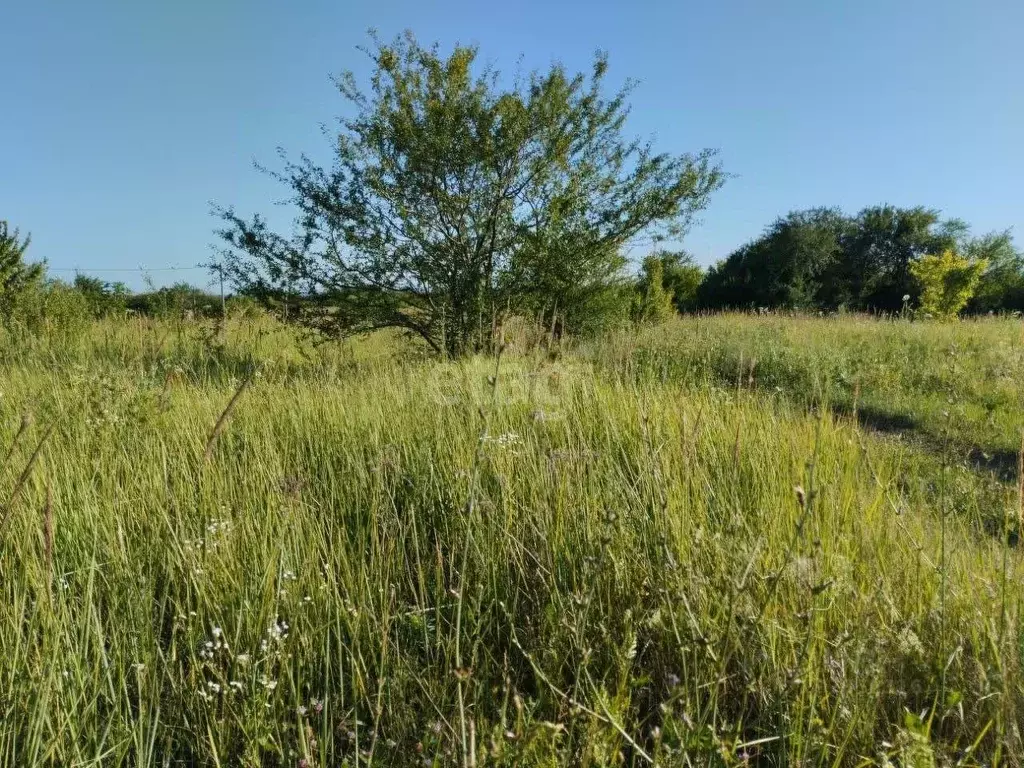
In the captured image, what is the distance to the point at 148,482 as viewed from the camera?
2182 millimetres

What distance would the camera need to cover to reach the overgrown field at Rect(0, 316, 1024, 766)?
3.91 ft

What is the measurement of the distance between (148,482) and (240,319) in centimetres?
407

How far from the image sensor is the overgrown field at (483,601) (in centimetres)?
119

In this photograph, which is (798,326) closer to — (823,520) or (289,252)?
(289,252)

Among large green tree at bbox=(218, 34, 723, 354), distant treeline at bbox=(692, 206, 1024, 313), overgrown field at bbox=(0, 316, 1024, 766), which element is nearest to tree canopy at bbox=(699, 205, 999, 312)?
distant treeline at bbox=(692, 206, 1024, 313)

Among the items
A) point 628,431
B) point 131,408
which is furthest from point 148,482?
point 628,431

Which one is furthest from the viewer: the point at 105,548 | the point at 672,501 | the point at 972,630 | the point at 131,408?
the point at 131,408

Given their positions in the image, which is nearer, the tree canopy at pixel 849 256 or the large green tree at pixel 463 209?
the large green tree at pixel 463 209

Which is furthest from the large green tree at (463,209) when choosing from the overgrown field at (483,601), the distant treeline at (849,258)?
the distant treeline at (849,258)

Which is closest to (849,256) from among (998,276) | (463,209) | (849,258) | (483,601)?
(849,258)

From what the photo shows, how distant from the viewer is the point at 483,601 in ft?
5.77

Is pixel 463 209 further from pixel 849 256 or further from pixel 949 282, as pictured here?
pixel 849 256

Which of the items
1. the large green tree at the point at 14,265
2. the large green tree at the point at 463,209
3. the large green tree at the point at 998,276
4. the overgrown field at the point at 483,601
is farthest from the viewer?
the large green tree at the point at 998,276

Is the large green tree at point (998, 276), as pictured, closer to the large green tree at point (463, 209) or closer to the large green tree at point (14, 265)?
the large green tree at point (463, 209)
